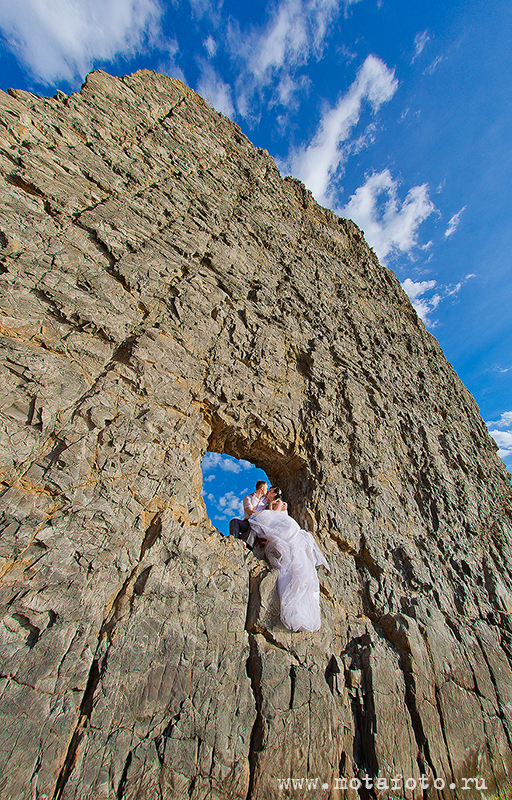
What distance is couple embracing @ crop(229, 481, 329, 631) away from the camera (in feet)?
13.2

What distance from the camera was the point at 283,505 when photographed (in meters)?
5.42

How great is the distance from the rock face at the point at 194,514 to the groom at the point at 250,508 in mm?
470

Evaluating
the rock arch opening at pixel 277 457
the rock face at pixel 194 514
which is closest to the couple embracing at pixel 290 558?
the rock face at pixel 194 514

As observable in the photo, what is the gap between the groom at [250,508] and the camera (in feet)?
16.2

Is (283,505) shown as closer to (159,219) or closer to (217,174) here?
(159,219)

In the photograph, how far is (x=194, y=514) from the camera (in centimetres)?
446

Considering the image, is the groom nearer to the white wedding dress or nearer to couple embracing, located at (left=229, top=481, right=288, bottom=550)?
couple embracing, located at (left=229, top=481, right=288, bottom=550)

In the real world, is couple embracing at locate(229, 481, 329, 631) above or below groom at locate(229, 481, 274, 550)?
below

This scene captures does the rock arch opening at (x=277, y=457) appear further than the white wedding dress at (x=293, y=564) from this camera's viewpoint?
Yes

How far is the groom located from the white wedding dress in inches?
7.4

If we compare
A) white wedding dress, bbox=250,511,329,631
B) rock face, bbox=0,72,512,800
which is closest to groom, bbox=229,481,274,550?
white wedding dress, bbox=250,511,329,631

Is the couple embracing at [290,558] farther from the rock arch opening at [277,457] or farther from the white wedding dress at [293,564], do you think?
the rock arch opening at [277,457]

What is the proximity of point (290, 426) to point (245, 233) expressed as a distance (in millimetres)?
5144

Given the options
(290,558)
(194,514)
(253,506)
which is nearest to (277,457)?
(253,506)
